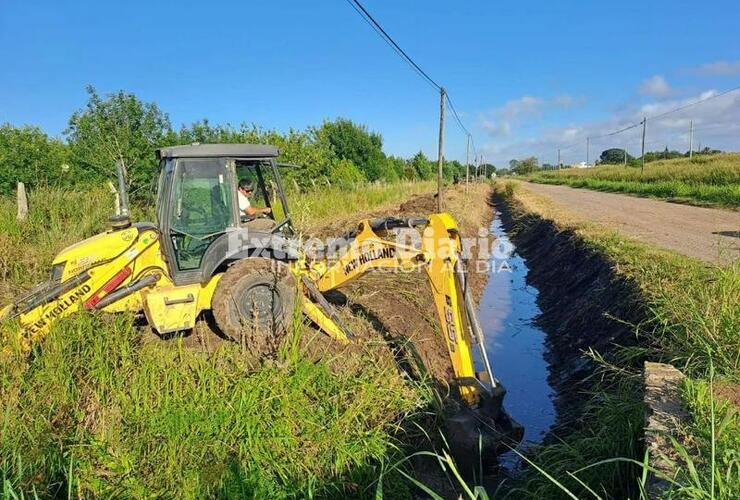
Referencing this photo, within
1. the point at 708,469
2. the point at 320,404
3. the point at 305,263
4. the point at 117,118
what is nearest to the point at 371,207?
the point at 117,118

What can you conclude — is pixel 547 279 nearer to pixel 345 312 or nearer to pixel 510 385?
pixel 510 385

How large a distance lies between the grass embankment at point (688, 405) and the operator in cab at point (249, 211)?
3.46 meters

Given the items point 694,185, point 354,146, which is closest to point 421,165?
point 354,146

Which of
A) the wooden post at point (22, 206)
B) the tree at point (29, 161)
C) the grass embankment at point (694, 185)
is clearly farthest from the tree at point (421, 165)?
the wooden post at point (22, 206)

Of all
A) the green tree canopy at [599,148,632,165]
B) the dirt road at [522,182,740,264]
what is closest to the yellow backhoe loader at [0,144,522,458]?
the dirt road at [522,182,740,264]

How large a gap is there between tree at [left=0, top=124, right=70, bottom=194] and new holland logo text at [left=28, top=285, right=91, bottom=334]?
12.7 m

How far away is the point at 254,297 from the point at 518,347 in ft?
16.7

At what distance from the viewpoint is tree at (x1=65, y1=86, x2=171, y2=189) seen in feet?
50.9

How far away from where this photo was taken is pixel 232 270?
4762 millimetres

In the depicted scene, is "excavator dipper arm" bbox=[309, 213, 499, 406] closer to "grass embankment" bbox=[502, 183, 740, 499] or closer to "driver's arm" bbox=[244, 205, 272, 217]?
"grass embankment" bbox=[502, 183, 740, 499]

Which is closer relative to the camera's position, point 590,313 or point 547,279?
point 590,313

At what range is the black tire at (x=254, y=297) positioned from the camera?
4656 mm

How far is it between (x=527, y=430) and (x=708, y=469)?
3.19 metres

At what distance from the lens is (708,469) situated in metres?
2.46
